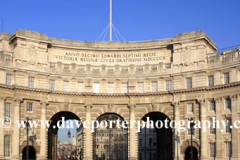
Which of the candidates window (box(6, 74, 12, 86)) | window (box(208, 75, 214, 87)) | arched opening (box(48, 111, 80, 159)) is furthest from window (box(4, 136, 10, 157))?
window (box(208, 75, 214, 87))

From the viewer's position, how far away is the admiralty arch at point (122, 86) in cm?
6369

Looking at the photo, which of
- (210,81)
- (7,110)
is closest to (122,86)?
(210,81)

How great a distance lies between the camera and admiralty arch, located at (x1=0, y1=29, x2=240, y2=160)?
6369cm

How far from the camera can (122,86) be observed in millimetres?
71750

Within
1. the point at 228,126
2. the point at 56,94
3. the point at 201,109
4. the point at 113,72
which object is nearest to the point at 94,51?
the point at 113,72

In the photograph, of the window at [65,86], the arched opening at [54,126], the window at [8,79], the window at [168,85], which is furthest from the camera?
the arched opening at [54,126]

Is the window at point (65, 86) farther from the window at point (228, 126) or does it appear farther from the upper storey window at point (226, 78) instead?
the window at point (228, 126)

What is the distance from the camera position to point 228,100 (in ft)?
208

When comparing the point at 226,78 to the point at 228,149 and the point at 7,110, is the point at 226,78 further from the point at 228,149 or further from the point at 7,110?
the point at 7,110

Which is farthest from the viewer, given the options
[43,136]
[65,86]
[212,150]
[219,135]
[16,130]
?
[65,86]

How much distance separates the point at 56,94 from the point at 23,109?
6700mm

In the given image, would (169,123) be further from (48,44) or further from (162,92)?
(48,44)

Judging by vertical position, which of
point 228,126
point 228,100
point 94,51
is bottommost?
point 228,126

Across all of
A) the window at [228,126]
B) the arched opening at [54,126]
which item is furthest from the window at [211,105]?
the arched opening at [54,126]
